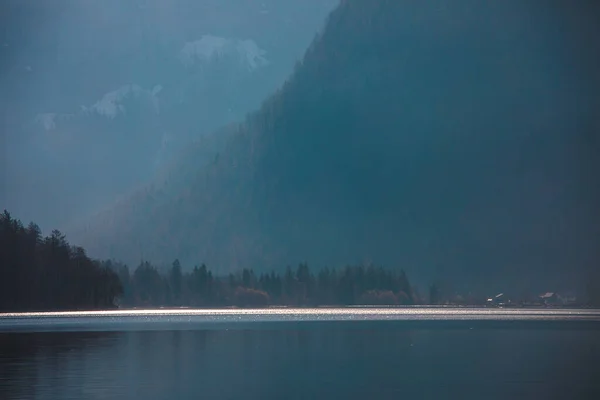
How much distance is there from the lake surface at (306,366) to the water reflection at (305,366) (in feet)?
0.23

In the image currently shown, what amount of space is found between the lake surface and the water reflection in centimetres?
7

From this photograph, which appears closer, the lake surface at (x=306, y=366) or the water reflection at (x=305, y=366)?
the lake surface at (x=306, y=366)

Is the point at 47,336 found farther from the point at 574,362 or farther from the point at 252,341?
the point at 574,362

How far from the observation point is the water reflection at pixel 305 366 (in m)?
51.6

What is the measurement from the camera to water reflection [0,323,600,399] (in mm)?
51594


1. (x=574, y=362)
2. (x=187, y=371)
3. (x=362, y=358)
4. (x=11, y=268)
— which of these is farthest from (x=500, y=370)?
(x=11, y=268)

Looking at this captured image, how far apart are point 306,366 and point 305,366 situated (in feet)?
0.22

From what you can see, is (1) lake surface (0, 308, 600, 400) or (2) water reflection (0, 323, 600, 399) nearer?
(1) lake surface (0, 308, 600, 400)

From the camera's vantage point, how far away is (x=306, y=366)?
217 feet

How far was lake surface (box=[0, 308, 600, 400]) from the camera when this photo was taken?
169ft

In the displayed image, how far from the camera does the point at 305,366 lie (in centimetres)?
6606

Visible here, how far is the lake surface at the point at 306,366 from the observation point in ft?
169

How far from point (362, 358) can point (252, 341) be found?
80.1ft

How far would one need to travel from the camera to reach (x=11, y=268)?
195375 millimetres
